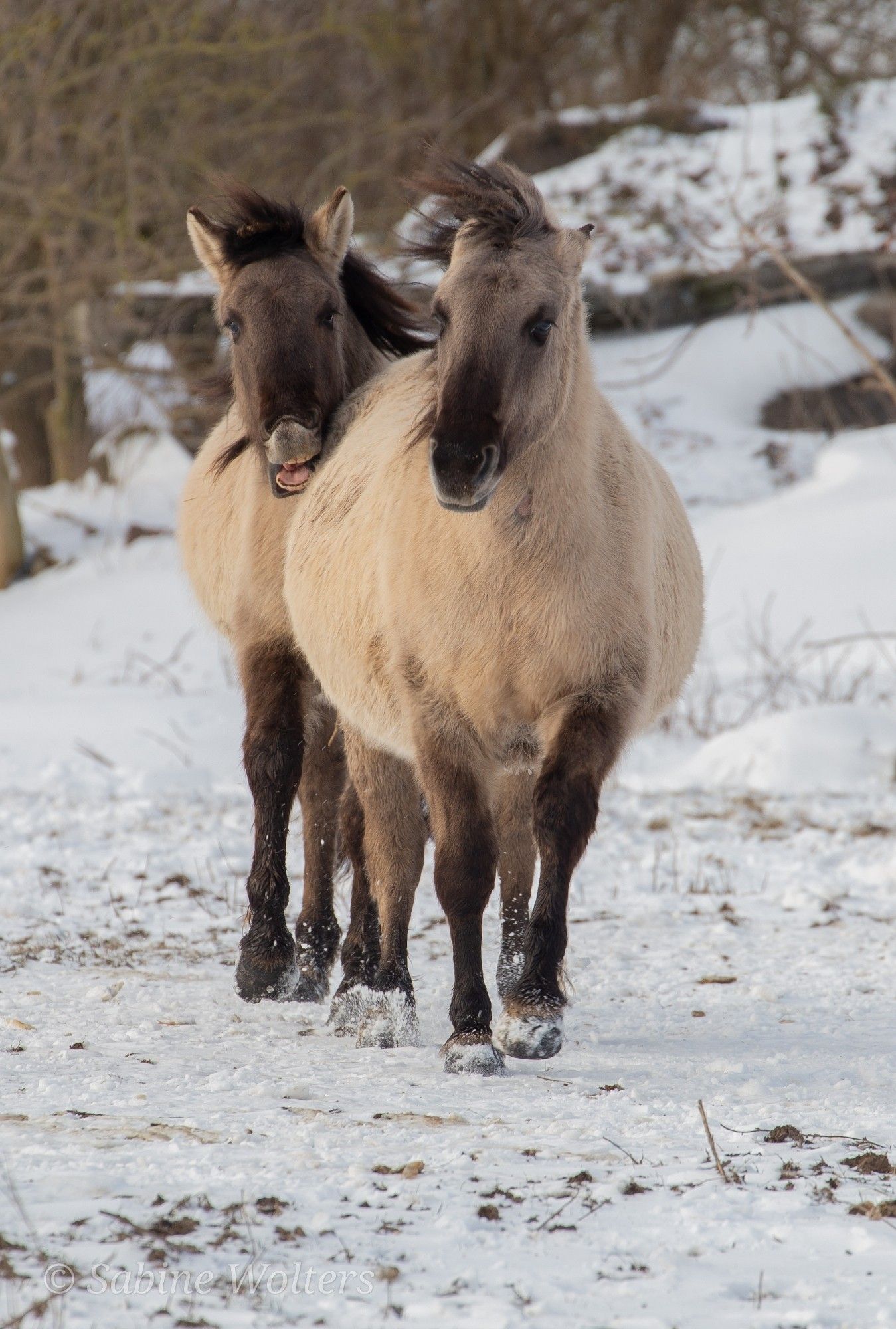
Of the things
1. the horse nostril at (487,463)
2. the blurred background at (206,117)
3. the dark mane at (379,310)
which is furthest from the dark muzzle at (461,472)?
the blurred background at (206,117)

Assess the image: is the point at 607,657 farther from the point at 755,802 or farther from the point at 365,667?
the point at 755,802

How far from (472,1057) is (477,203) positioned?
2252 mm

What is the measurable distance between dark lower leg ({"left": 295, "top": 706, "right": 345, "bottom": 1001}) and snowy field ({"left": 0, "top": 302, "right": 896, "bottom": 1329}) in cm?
23

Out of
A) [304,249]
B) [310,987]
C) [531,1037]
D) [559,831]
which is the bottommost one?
[310,987]

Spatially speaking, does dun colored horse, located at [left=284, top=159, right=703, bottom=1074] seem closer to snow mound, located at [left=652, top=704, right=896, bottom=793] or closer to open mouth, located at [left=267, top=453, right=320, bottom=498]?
open mouth, located at [left=267, top=453, right=320, bottom=498]

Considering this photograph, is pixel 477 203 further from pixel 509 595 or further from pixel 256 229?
pixel 256 229

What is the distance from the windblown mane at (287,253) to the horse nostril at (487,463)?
1984 millimetres

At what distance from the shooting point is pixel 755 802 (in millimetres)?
7504

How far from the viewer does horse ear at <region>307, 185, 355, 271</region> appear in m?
5.08

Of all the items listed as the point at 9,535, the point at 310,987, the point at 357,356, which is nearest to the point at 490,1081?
the point at 310,987

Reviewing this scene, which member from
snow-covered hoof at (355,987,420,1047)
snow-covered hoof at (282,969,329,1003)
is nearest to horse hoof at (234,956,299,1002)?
snow-covered hoof at (282,969,329,1003)

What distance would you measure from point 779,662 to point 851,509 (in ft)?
8.86

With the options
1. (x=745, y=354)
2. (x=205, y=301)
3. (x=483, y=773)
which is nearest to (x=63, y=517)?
(x=205, y=301)

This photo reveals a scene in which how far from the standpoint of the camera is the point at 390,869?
434 cm
